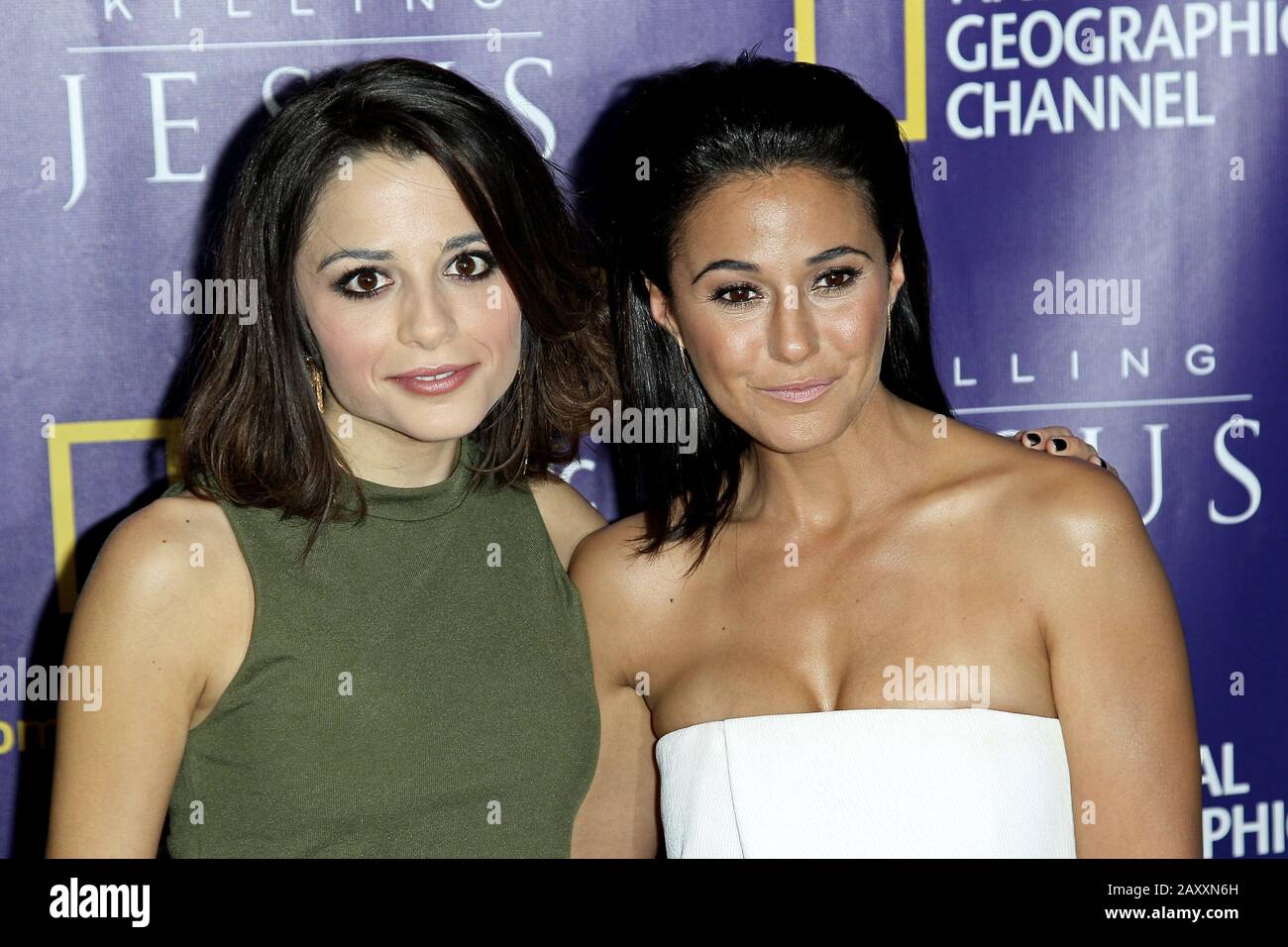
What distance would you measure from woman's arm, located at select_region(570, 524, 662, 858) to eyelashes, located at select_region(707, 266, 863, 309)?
1.67 feet

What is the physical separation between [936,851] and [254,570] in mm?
1104

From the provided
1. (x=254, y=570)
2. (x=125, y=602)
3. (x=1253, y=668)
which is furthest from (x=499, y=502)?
(x=1253, y=668)

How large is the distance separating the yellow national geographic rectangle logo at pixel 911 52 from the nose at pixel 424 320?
107 centimetres

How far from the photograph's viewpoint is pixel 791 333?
77.6 inches

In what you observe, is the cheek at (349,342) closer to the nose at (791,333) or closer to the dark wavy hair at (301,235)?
the dark wavy hair at (301,235)

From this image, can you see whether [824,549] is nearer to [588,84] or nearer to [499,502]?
[499,502]

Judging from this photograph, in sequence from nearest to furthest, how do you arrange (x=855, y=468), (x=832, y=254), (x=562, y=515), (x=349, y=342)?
(x=349, y=342) < (x=832, y=254) < (x=855, y=468) < (x=562, y=515)

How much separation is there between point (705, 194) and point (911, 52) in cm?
79

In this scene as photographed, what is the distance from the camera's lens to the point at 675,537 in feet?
7.61

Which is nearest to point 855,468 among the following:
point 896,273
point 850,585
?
point 850,585

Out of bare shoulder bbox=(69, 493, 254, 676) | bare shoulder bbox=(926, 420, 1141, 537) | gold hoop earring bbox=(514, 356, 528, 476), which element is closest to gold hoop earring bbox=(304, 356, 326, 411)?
bare shoulder bbox=(69, 493, 254, 676)

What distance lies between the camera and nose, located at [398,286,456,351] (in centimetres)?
186

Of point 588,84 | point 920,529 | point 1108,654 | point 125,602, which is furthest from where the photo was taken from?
point 588,84

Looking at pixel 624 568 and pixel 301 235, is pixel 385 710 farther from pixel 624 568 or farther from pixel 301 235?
pixel 301 235
